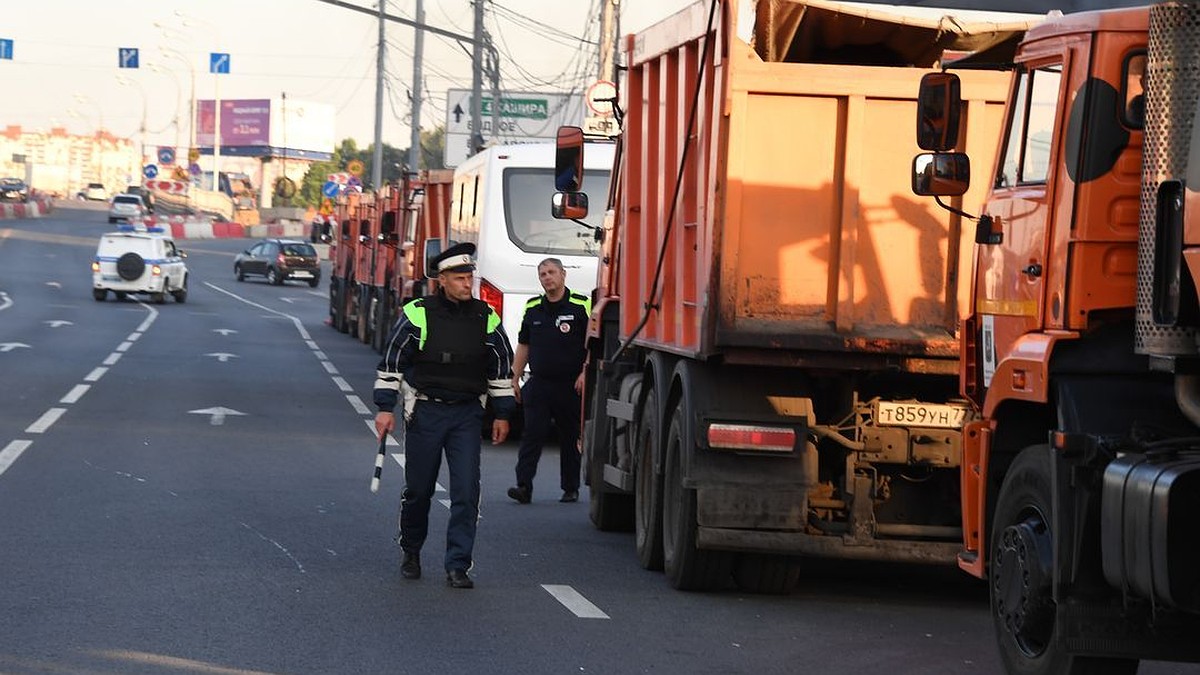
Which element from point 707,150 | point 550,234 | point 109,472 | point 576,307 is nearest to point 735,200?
point 707,150

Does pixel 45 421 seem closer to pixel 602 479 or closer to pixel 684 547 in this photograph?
pixel 602 479

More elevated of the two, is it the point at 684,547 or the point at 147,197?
the point at 147,197

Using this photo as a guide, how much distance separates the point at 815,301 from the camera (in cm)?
1024

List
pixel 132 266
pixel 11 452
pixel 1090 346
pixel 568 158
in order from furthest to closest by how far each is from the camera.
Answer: pixel 132 266
pixel 11 452
pixel 568 158
pixel 1090 346

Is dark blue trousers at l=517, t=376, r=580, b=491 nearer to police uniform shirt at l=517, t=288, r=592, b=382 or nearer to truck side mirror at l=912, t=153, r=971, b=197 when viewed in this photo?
police uniform shirt at l=517, t=288, r=592, b=382

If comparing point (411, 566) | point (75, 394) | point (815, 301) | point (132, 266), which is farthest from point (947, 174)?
point (132, 266)

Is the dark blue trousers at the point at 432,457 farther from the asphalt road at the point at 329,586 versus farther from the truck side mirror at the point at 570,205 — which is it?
the truck side mirror at the point at 570,205

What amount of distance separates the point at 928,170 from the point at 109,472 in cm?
924

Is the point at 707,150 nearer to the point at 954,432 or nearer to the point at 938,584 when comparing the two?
the point at 954,432

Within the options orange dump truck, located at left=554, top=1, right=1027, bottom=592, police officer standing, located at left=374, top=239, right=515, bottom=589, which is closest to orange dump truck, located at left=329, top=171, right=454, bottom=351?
police officer standing, located at left=374, top=239, right=515, bottom=589

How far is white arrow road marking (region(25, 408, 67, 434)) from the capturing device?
19.2 meters

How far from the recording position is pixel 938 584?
11602 millimetres

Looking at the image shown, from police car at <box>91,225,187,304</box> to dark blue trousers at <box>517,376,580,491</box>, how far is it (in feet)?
126

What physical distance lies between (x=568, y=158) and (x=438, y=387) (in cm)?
369
